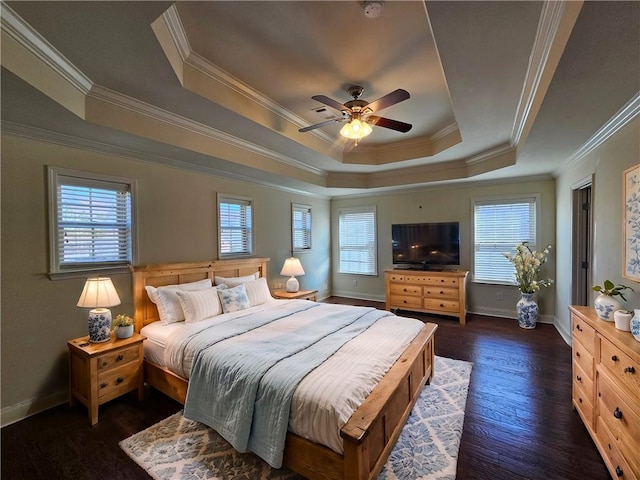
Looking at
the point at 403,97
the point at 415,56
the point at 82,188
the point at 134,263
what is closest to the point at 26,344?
the point at 134,263

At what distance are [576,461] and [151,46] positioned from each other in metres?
4.00

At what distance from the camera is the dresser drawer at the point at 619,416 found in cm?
159

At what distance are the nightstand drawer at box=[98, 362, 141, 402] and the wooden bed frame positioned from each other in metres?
0.14

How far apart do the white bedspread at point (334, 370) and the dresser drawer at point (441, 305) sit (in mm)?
2399

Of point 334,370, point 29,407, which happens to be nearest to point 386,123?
point 334,370

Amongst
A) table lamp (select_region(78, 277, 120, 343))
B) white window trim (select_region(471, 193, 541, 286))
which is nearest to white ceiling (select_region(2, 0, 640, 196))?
white window trim (select_region(471, 193, 541, 286))

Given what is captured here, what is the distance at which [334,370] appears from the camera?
200cm

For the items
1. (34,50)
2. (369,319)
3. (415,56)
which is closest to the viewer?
(34,50)

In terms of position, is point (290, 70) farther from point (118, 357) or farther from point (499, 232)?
point (499, 232)

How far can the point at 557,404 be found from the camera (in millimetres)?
2639

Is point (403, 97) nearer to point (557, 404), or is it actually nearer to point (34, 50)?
point (34, 50)

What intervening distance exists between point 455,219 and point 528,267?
4.86ft

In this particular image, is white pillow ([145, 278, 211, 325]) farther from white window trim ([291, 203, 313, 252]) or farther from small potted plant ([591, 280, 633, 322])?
small potted plant ([591, 280, 633, 322])

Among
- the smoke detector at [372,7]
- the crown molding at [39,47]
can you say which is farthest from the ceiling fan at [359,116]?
the crown molding at [39,47]
